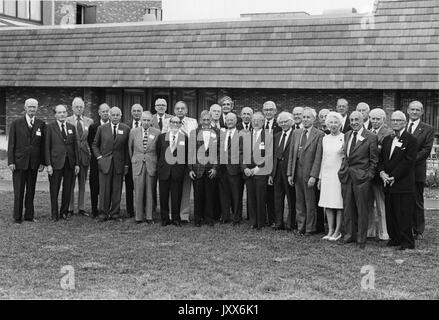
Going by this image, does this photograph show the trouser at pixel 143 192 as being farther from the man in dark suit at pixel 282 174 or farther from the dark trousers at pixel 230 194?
the man in dark suit at pixel 282 174

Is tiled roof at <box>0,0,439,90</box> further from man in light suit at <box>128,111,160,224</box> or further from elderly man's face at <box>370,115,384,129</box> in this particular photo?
man in light suit at <box>128,111,160,224</box>

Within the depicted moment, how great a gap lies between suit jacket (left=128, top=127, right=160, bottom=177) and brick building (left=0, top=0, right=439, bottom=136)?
8.06m

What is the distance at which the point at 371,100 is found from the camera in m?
17.2

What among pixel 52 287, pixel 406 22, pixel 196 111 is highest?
pixel 406 22

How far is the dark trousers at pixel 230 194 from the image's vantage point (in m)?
9.97

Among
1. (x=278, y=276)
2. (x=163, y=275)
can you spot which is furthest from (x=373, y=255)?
(x=163, y=275)

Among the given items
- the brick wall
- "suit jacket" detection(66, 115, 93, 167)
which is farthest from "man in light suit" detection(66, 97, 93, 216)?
the brick wall

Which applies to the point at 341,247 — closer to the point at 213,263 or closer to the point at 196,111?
the point at 213,263

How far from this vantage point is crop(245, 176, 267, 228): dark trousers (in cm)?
967

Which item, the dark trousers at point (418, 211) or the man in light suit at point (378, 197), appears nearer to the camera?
the man in light suit at point (378, 197)

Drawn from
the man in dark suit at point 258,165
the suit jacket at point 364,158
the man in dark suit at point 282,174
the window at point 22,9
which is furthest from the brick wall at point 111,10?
the suit jacket at point 364,158

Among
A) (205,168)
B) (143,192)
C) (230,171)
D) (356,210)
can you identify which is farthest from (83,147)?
(356,210)

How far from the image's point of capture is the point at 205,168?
392 inches

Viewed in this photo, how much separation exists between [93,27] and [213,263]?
15.1 metres
